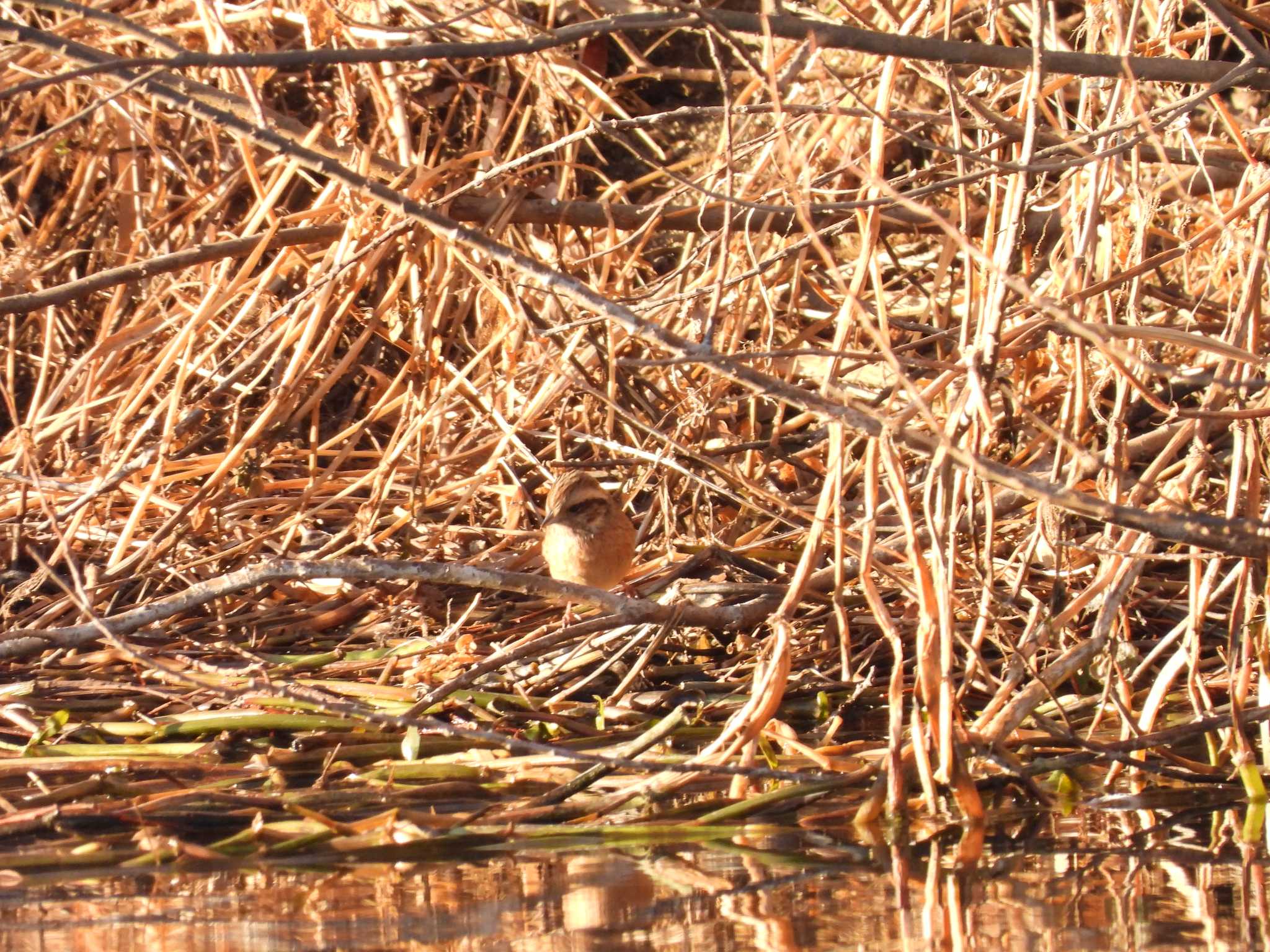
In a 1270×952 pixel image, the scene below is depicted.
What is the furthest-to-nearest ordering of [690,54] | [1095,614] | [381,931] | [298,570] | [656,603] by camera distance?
[690,54] → [1095,614] → [656,603] → [298,570] → [381,931]

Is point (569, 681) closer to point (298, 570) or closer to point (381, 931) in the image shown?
point (298, 570)

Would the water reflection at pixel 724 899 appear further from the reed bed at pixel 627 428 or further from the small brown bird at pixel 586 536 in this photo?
the small brown bird at pixel 586 536

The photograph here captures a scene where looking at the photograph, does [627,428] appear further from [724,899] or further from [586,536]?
[724,899]

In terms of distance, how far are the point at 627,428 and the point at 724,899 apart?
2660 mm

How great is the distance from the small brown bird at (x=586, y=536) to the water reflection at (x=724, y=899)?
4.76 feet

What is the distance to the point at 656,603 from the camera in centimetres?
382

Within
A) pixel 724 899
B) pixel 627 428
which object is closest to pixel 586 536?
pixel 627 428

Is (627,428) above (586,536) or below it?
above

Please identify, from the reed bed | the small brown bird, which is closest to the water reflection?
the reed bed

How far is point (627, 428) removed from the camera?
5.18 metres

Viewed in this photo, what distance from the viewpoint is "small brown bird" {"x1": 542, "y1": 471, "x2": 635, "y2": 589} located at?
4.42 meters

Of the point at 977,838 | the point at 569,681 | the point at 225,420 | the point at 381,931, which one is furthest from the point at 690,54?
the point at 381,931

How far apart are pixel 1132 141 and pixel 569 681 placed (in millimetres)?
1987

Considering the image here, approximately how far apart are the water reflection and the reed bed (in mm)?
142
